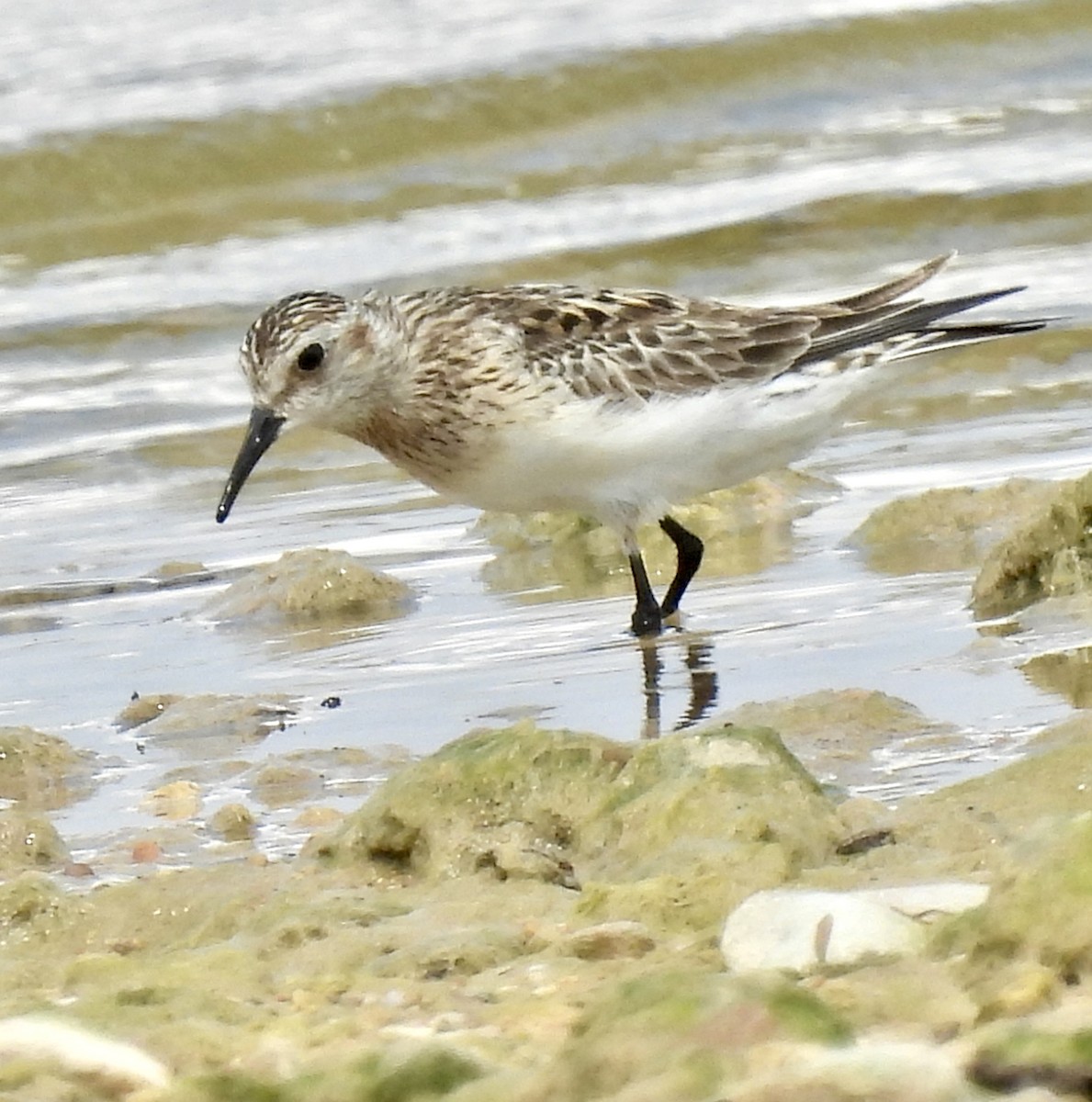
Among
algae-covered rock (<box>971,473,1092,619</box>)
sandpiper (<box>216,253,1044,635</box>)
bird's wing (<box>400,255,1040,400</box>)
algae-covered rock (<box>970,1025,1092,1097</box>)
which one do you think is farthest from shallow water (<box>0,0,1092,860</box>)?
algae-covered rock (<box>970,1025,1092,1097</box>)

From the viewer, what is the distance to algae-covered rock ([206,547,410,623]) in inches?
267

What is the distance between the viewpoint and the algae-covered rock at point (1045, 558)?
19.0 feet

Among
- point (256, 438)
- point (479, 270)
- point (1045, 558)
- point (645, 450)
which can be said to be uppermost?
point (479, 270)

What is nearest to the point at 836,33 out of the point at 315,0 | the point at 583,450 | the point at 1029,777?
the point at 315,0

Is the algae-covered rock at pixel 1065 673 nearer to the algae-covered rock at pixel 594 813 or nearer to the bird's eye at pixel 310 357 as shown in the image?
the algae-covered rock at pixel 594 813

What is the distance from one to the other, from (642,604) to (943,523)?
94 cm

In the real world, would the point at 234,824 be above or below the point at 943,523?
below

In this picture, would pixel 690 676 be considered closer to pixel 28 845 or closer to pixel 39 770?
pixel 39 770

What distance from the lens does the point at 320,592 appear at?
678cm

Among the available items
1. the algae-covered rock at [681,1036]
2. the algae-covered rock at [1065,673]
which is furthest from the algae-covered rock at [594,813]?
the algae-covered rock at [1065,673]

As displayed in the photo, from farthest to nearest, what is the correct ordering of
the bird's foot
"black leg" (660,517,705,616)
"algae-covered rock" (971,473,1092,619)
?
"black leg" (660,517,705,616)
the bird's foot
"algae-covered rock" (971,473,1092,619)

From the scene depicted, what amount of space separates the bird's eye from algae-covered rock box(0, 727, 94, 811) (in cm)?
161

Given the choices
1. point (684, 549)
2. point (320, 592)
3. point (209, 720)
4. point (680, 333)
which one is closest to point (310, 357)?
point (320, 592)

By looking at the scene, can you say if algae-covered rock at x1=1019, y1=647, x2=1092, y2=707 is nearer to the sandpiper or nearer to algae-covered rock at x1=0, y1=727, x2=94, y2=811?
the sandpiper
